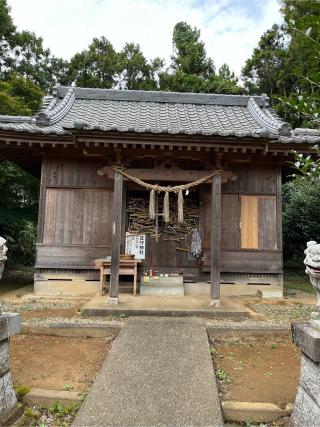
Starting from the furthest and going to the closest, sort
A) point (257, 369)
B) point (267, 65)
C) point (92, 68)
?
1. point (92, 68)
2. point (267, 65)
3. point (257, 369)

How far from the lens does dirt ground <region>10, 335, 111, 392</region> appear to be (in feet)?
10.4

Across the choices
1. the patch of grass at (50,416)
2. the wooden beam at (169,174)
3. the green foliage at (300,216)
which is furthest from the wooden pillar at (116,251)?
the green foliage at (300,216)

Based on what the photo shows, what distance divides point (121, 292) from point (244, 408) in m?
4.92

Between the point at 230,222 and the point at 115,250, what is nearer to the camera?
the point at 115,250

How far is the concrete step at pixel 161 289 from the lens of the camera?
23.4ft

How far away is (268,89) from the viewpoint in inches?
963

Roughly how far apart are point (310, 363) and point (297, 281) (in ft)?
32.9

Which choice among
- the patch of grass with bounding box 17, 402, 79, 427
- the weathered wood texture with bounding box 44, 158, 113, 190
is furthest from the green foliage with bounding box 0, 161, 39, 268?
the patch of grass with bounding box 17, 402, 79, 427

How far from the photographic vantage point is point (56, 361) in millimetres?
3680

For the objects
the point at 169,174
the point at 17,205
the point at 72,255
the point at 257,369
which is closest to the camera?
the point at 257,369

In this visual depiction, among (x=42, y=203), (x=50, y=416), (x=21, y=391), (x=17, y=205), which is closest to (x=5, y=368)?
(x=21, y=391)

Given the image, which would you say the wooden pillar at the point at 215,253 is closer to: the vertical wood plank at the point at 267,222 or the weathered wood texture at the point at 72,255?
the vertical wood plank at the point at 267,222

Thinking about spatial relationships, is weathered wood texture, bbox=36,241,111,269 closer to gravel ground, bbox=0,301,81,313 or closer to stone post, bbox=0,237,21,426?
gravel ground, bbox=0,301,81,313

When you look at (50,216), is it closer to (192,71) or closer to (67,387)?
(67,387)
